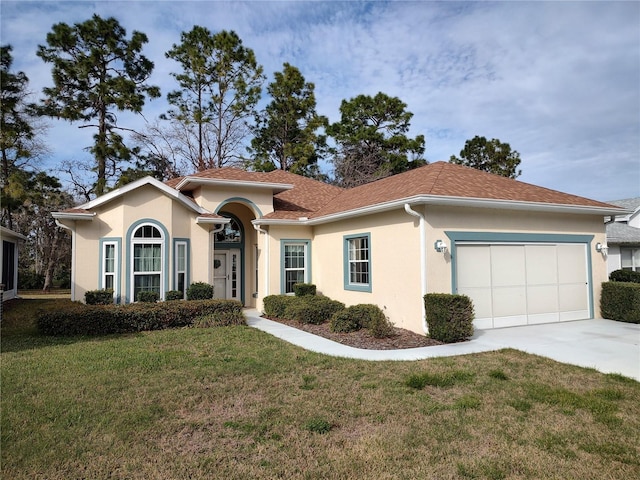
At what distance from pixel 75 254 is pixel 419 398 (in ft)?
38.9

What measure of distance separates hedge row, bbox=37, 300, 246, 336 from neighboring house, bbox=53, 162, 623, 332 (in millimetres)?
1974

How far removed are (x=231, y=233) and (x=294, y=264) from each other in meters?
3.42

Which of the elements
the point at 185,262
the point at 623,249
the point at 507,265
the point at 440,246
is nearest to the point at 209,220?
the point at 185,262

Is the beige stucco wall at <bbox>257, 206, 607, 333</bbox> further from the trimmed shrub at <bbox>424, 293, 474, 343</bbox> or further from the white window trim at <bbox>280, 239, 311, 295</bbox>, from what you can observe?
the white window trim at <bbox>280, 239, 311, 295</bbox>

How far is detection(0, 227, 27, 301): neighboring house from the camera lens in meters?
18.0

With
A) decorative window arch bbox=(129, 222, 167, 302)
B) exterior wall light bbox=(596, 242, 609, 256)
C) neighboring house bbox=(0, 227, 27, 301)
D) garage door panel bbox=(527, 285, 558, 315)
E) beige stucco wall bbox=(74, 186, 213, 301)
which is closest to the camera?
garage door panel bbox=(527, 285, 558, 315)

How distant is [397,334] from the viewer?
33.9ft

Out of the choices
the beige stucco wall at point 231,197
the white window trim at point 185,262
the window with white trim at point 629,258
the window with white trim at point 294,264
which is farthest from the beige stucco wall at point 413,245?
the window with white trim at point 629,258

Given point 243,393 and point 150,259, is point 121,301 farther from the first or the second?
point 243,393

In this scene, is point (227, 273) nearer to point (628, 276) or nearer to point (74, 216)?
point (74, 216)

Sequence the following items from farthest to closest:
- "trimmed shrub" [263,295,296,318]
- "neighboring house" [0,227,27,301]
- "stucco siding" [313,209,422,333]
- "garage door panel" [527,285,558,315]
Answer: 1. "neighboring house" [0,227,27,301]
2. "trimmed shrub" [263,295,296,318]
3. "garage door panel" [527,285,558,315]
4. "stucco siding" [313,209,422,333]

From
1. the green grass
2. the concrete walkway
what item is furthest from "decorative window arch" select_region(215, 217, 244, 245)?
the green grass

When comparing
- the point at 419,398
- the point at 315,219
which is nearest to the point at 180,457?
the point at 419,398

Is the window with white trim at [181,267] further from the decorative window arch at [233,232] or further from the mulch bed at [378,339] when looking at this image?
the mulch bed at [378,339]
